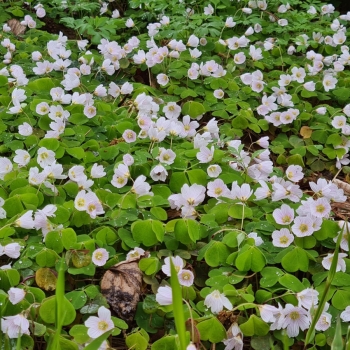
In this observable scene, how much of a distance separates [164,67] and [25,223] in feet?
6.51

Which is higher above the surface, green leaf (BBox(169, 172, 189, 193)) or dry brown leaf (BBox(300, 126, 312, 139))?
green leaf (BBox(169, 172, 189, 193))

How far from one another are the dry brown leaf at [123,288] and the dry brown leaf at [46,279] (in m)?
0.18

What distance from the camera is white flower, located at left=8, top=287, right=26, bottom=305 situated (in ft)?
5.74

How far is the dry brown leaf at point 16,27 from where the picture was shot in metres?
4.44

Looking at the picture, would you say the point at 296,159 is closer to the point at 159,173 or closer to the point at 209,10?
the point at 159,173

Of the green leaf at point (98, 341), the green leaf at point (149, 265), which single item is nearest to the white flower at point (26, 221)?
the green leaf at point (149, 265)

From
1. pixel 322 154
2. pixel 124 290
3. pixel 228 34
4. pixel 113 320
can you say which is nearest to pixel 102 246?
pixel 124 290

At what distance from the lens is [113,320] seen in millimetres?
1800

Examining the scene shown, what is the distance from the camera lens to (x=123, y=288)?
1.94 m

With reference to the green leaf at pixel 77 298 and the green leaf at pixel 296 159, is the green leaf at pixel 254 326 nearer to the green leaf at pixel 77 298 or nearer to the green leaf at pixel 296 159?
the green leaf at pixel 77 298

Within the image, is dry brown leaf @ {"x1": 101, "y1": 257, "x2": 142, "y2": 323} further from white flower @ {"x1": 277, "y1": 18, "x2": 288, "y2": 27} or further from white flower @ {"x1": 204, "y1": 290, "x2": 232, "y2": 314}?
white flower @ {"x1": 277, "y1": 18, "x2": 288, "y2": 27}

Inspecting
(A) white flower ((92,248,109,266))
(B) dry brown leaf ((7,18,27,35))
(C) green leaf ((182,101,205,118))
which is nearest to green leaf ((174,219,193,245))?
(A) white flower ((92,248,109,266))

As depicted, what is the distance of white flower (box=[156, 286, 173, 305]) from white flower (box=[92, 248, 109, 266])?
0.31 metres

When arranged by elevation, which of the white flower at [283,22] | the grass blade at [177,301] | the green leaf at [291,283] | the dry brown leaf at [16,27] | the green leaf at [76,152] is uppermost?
the grass blade at [177,301]
